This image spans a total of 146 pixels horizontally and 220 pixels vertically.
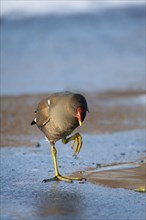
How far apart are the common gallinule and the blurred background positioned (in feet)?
19.2

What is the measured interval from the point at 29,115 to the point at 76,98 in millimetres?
4448

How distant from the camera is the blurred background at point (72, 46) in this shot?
13.4m

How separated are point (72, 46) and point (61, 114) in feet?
34.8

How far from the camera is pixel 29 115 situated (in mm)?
10430

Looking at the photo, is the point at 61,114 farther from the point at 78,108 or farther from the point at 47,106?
the point at 47,106

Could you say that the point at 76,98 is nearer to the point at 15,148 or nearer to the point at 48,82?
the point at 15,148

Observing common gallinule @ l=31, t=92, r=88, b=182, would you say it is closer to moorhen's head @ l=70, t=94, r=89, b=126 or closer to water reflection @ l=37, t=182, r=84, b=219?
moorhen's head @ l=70, t=94, r=89, b=126

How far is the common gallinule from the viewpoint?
19.7 feet

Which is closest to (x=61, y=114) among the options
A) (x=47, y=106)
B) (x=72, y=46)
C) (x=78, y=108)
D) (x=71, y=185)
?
(x=78, y=108)

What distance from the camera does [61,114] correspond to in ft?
20.1

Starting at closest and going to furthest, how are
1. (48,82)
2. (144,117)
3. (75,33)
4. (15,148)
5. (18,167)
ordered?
(18,167) < (15,148) < (144,117) < (48,82) < (75,33)

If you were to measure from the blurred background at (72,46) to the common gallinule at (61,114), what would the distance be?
5.86 meters

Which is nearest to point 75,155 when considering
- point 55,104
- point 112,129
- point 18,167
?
point 18,167

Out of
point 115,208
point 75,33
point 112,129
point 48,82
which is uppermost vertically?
point 75,33
